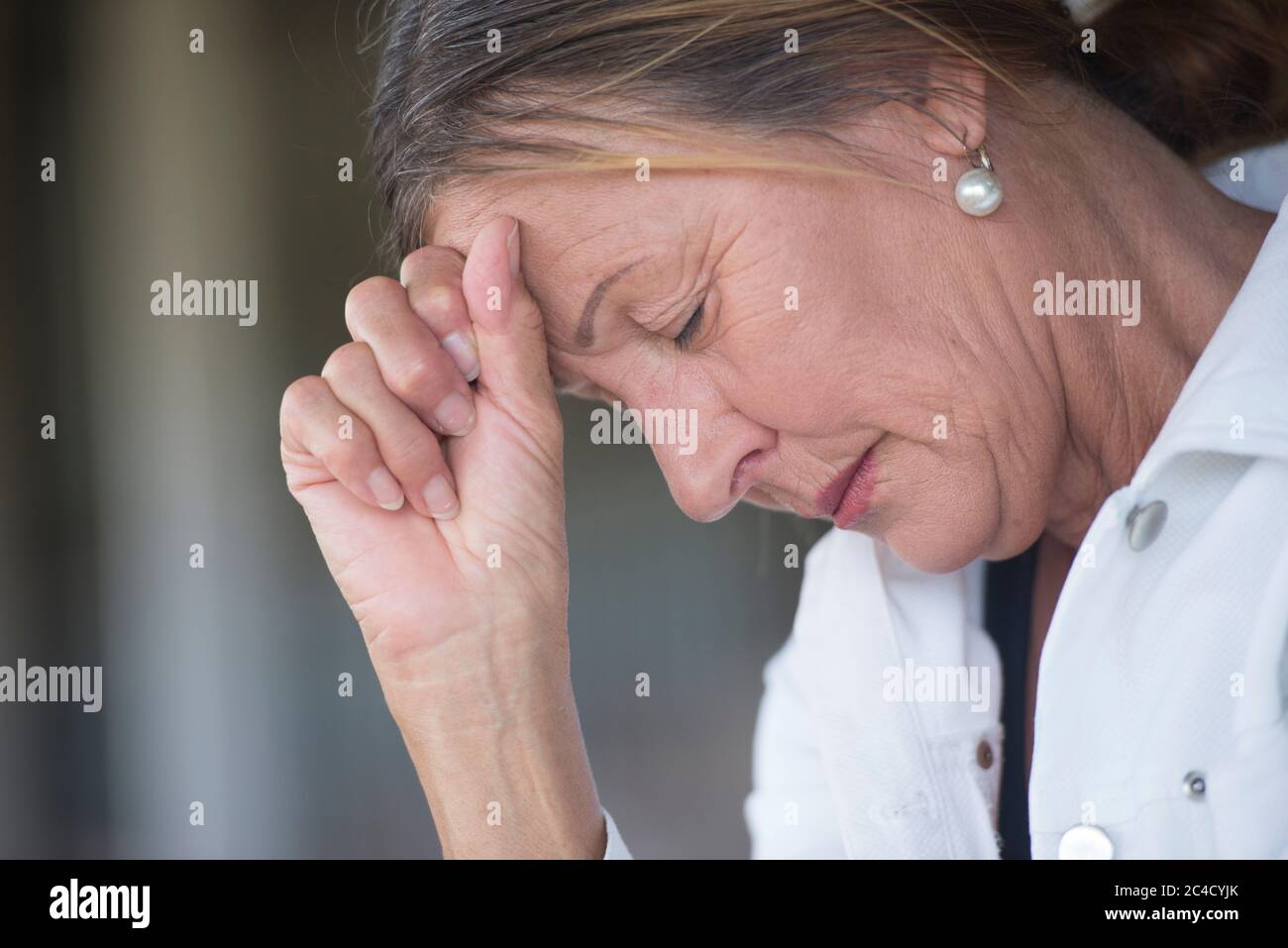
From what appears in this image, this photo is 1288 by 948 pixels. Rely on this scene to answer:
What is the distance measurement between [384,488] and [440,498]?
0.05 m

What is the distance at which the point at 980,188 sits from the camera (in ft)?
3.04

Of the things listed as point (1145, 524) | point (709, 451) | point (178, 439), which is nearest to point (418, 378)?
point (709, 451)

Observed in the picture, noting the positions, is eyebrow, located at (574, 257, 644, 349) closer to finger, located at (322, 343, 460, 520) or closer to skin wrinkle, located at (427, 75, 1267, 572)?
skin wrinkle, located at (427, 75, 1267, 572)

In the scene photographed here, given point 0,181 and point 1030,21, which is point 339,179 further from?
point 1030,21

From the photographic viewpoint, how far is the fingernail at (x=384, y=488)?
94 centimetres

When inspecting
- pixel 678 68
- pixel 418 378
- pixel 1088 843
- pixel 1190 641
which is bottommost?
pixel 1088 843

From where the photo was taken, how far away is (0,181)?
1.41 m

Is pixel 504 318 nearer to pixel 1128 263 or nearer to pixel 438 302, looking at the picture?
pixel 438 302

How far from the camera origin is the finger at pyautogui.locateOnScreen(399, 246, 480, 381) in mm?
939

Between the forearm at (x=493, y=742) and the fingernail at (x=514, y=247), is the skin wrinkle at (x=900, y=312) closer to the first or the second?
the fingernail at (x=514, y=247)

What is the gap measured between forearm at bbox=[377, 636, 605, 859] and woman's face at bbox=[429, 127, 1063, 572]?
22 centimetres

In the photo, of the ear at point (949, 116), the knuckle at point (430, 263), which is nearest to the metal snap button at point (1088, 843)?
the ear at point (949, 116)

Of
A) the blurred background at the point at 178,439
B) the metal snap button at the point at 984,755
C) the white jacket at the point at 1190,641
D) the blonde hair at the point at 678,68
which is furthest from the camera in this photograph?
the blurred background at the point at 178,439

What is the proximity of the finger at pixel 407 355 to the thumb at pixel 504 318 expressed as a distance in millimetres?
34
